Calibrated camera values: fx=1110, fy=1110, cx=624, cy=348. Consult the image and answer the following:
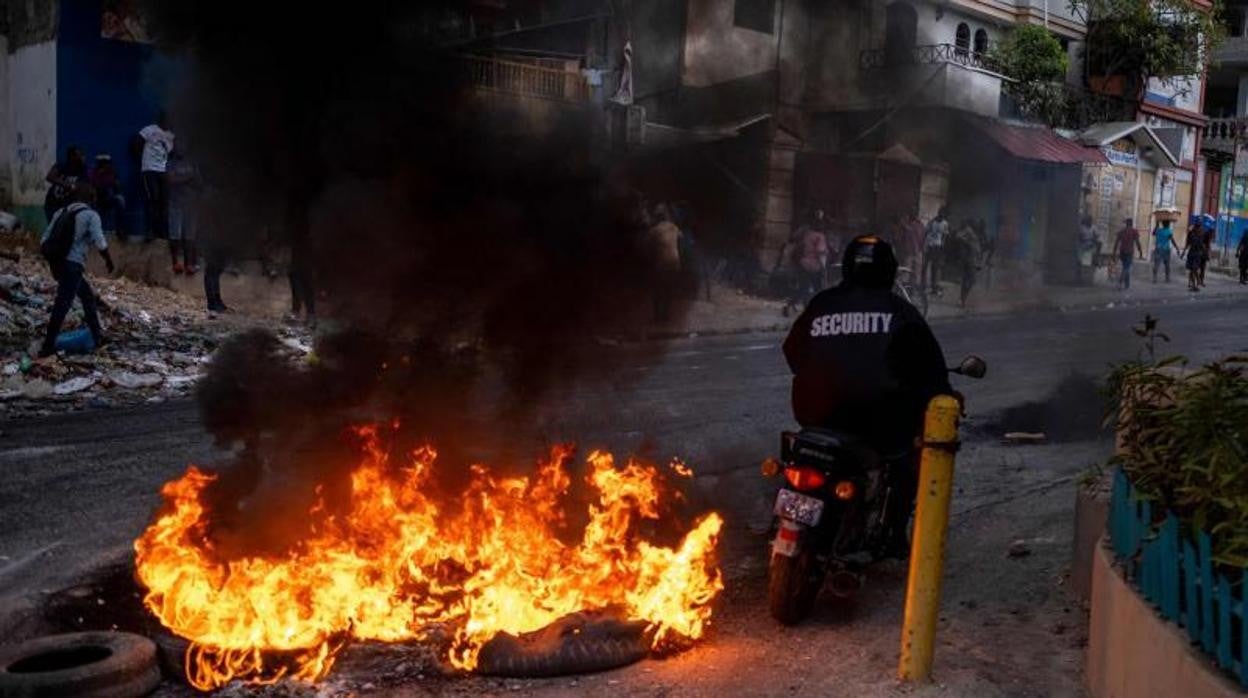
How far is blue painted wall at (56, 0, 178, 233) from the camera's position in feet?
49.4

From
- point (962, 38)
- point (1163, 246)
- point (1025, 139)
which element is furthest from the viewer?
point (1163, 246)

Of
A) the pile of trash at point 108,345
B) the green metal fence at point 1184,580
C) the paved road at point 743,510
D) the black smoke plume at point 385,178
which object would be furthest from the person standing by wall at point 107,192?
the green metal fence at point 1184,580

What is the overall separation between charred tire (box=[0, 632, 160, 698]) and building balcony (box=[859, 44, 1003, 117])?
4.65 m

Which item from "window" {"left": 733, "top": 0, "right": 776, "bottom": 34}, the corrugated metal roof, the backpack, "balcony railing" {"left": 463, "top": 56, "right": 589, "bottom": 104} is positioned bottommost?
the backpack

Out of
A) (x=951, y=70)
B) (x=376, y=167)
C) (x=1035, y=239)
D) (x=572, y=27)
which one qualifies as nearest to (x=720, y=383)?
(x=951, y=70)

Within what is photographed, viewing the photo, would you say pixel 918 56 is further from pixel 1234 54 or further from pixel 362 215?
pixel 1234 54

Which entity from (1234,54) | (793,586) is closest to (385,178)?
(793,586)

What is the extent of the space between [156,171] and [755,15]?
33.6 feet

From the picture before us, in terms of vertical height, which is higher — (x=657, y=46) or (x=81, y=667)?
(x=657, y=46)

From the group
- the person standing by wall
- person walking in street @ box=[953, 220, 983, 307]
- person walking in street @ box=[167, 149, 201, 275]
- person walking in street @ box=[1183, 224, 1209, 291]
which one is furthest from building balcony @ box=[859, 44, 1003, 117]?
person walking in street @ box=[1183, 224, 1209, 291]

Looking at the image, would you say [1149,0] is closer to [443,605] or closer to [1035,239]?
[1035,239]

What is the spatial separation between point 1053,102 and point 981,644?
8685 mm

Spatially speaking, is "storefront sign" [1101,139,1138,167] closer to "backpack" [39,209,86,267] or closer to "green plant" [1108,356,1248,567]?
"backpack" [39,209,86,267]

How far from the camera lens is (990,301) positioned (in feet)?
65.0
